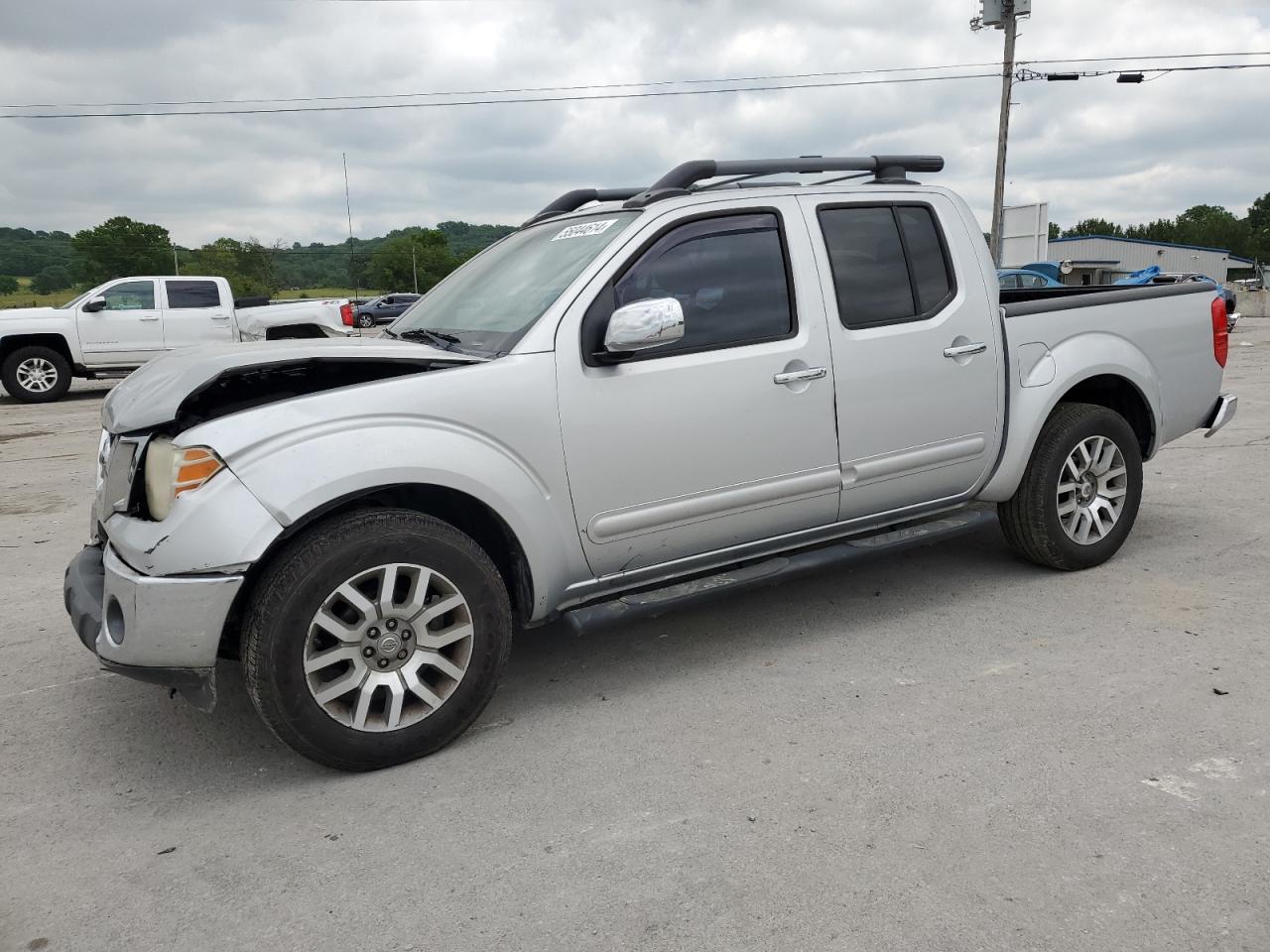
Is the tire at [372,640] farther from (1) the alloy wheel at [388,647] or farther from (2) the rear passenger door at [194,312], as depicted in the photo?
(2) the rear passenger door at [194,312]

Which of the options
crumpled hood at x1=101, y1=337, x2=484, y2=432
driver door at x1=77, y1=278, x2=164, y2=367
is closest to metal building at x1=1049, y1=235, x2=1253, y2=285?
driver door at x1=77, y1=278, x2=164, y2=367

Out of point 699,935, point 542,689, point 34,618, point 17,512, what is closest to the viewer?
point 699,935

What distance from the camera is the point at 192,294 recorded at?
16.4m

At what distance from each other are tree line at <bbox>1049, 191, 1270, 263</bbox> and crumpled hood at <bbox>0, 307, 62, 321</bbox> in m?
114

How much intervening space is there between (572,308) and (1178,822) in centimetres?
237

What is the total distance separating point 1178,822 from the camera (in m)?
2.76

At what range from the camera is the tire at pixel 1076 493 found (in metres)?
4.71

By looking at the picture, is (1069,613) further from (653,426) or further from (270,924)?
(270,924)

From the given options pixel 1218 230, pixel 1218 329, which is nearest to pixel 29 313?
pixel 1218 329

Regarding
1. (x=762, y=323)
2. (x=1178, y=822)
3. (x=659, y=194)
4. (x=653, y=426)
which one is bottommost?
(x=1178, y=822)

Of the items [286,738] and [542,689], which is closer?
[286,738]

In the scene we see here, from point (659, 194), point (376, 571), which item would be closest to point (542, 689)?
point (376, 571)

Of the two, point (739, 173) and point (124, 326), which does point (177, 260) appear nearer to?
point (124, 326)

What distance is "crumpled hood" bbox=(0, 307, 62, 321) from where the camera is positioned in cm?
1515
